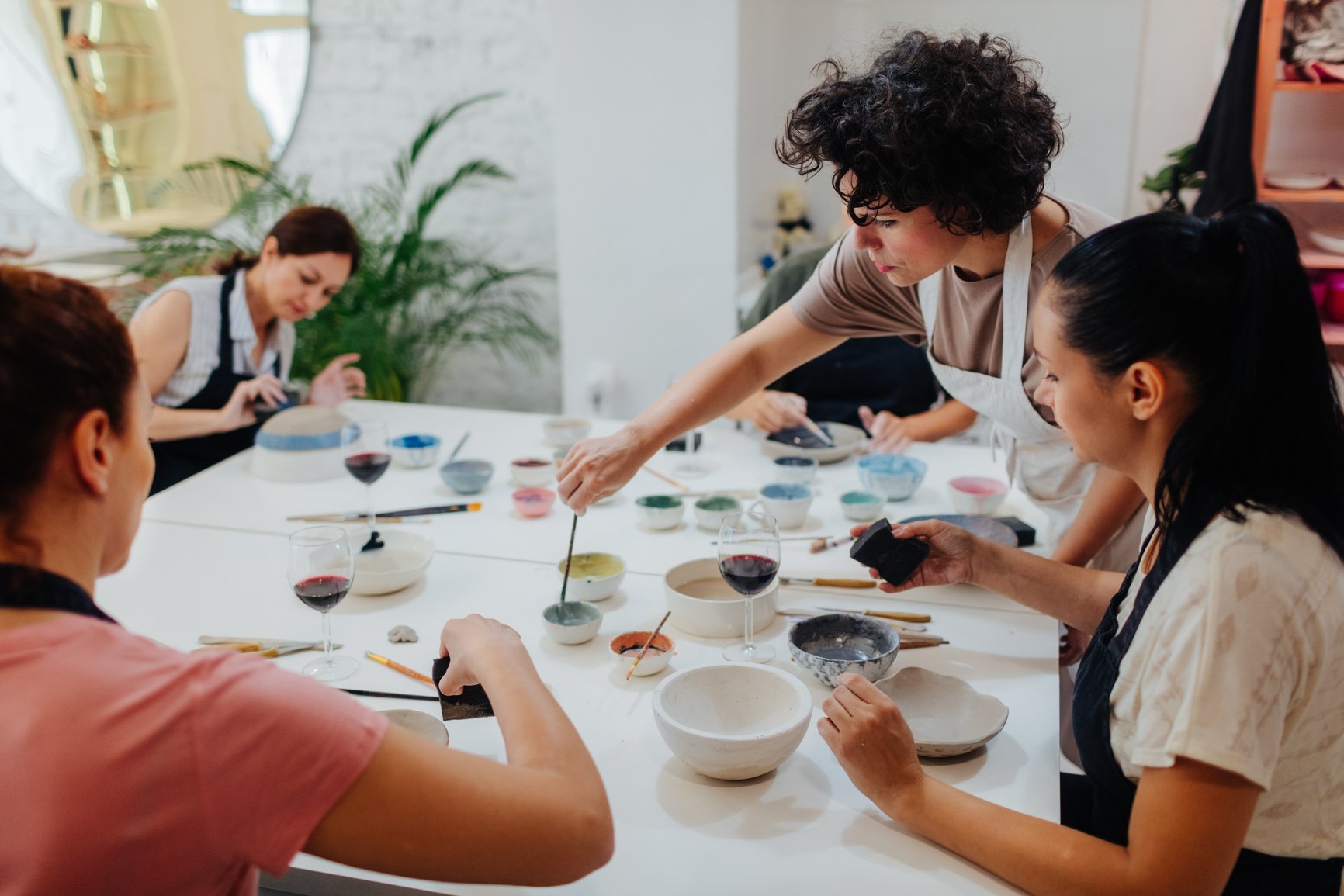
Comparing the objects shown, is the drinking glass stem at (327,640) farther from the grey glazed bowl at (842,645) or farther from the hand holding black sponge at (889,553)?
the hand holding black sponge at (889,553)

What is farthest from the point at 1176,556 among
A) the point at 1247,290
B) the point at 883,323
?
the point at 883,323

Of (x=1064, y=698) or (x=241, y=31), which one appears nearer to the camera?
(x=1064, y=698)

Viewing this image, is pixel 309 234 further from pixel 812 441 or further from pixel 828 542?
pixel 828 542

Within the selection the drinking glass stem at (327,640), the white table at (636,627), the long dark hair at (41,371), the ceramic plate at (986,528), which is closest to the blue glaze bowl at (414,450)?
the white table at (636,627)

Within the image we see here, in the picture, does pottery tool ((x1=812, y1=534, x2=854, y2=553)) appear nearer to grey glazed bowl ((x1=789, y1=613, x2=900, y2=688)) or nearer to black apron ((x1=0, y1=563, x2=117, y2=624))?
grey glazed bowl ((x1=789, y1=613, x2=900, y2=688))

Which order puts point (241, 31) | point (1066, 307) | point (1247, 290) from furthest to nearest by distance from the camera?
point (241, 31) → point (1066, 307) → point (1247, 290)

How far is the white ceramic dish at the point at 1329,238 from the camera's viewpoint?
3496mm

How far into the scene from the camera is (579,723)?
1.40 metres

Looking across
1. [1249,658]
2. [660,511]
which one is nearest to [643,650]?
[660,511]

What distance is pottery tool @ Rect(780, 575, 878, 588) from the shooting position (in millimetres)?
1795

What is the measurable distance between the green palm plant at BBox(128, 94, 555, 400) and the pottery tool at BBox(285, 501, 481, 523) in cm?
209

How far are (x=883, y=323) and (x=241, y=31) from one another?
12.3 ft

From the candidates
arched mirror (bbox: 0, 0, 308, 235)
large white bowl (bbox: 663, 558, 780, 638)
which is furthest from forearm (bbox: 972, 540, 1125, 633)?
arched mirror (bbox: 0, 0, 308, 235)

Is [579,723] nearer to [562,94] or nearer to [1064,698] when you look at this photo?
[1064,698]
